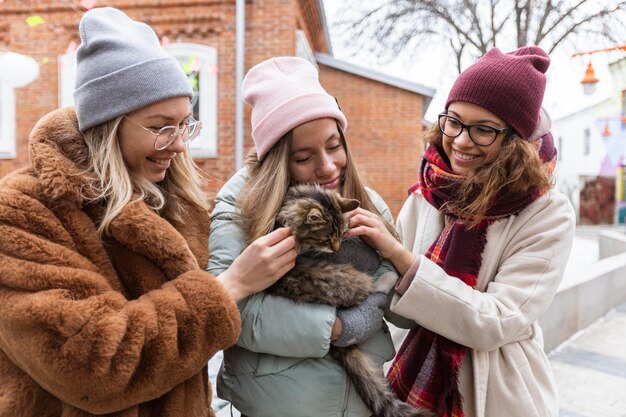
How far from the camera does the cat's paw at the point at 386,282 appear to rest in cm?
188

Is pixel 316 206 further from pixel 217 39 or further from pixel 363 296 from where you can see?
pixel 217 39

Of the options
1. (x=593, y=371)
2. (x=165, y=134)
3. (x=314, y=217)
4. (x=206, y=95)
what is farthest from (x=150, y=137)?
(x=206, y=95)

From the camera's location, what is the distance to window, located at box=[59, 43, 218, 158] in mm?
8766

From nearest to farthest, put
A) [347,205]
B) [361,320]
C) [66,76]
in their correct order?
[361,320], [347,205], [66,76]

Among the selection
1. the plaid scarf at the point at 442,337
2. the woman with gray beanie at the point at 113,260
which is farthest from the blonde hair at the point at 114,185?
the plaid scarf at the point at 442,337

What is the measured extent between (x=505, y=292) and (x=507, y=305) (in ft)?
0.16

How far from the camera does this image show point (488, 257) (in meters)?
1.91

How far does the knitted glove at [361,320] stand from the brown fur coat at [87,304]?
42 centimetres

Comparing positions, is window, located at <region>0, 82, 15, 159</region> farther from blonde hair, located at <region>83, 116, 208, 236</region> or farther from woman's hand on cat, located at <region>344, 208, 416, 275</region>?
woman's hand on cat, located at <region>344, 208, 416, 275</region>

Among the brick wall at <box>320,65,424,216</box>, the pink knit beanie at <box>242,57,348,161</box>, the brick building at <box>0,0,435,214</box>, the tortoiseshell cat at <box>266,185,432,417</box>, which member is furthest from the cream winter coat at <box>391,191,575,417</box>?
the brick wall at <box>320,65,424,216</box>

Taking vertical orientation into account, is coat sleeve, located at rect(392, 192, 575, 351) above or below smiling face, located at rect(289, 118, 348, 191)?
below

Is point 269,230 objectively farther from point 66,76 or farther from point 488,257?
point 66,76

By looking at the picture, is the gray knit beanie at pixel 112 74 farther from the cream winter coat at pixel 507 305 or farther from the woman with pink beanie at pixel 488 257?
the cream winter coat at pixel 507 305

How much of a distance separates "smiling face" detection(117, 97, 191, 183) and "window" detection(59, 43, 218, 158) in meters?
7.21
